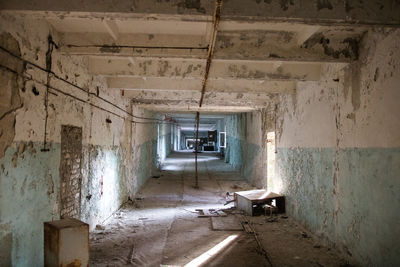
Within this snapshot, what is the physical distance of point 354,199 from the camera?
139 inches

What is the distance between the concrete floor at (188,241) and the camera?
3.87 meters

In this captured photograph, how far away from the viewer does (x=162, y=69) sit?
434cm

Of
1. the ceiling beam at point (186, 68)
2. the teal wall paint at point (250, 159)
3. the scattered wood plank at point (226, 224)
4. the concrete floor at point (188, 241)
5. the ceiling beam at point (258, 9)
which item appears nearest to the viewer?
the ceiling beam at point (258, 9)

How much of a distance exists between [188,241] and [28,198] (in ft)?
8.32

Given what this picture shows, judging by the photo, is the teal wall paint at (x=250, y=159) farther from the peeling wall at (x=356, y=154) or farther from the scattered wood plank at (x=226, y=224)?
the peeling wall at (x=356, y=154)

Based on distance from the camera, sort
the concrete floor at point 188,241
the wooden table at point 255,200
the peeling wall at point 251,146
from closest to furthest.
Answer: the concrete floor at point 188,241, the wooden table at point 255,200, the peeling wall at point 251,146

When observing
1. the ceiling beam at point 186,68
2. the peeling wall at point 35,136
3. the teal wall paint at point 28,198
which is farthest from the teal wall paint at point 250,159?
the teal wall paint at point 28,198

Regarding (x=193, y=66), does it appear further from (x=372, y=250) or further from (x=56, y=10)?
(x=372, y=250)

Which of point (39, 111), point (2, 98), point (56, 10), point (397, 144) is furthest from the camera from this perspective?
point (39, 111)

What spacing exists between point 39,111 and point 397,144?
358cm

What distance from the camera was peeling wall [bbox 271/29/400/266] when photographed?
286 centimetres

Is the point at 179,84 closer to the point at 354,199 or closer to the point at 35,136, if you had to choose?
the point at 35,136

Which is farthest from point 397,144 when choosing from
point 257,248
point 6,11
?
point 6,11

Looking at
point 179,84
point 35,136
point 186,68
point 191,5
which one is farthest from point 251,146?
point 191,5
